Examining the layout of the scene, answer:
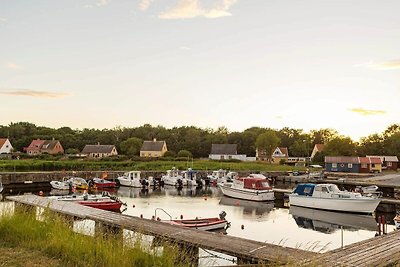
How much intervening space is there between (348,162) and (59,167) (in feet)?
156

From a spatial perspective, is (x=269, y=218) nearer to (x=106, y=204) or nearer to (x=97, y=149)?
(x=106, y=204)

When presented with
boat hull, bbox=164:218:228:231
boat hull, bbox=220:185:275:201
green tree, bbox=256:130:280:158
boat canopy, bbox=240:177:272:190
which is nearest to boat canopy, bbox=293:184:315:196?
boat hull, bbox=220:185:275:201

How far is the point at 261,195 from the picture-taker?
126 feet

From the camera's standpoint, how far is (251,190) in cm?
3931

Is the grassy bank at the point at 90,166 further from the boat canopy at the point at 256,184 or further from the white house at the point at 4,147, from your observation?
the white house at the point at 4,147

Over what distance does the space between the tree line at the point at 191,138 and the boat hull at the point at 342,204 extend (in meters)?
65.7

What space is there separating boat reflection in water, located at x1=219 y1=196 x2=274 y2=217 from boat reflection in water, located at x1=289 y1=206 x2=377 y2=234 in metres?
2.37

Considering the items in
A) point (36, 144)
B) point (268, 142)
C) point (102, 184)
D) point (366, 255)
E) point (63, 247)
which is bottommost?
point (102, 184)

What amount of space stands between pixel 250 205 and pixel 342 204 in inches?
329

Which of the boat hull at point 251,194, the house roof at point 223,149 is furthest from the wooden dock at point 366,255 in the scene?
the house roof at point 223,149

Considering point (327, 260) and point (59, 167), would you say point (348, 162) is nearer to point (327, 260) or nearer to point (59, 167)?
point (59, 167)

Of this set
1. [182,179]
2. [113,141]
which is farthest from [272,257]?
[113,141]

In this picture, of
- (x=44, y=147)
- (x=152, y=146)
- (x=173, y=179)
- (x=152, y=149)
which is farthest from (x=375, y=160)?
(x=44, y=147)

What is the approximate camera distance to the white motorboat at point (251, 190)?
1518 inches
